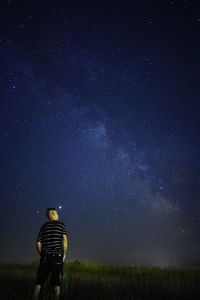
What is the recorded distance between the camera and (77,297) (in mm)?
8359

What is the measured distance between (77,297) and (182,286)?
3.28m

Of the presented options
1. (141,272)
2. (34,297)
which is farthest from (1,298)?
(141,272)

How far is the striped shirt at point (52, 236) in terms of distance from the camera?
7.53m

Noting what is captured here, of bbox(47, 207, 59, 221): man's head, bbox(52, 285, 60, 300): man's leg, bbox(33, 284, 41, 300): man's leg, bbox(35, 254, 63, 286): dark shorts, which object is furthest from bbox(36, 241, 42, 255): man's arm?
bbox(52, 285, 60, 300): man's leg

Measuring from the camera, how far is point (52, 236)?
7.57 meters

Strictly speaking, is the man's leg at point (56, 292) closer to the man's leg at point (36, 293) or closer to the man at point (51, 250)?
the man at point (51, 250)

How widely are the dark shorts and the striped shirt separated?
0.12m

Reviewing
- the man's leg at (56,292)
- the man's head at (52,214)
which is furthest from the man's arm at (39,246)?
the man's leg at (56,292)

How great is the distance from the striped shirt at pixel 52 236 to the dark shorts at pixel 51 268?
0.40 feet

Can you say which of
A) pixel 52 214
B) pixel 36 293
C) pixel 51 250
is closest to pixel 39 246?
pixel 51 250

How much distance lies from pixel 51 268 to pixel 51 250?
39cm

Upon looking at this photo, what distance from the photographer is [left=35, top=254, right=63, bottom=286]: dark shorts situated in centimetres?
740

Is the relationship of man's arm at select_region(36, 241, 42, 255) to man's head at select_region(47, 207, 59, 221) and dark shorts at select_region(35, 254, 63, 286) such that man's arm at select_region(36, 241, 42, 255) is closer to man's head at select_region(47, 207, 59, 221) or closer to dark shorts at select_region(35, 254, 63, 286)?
dark shorts at select_region(35, 254, 63, 286)

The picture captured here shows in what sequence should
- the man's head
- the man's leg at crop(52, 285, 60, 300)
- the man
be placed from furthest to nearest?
the man's head → the man → the man's leg at crop(52, 285, 60, 300)
